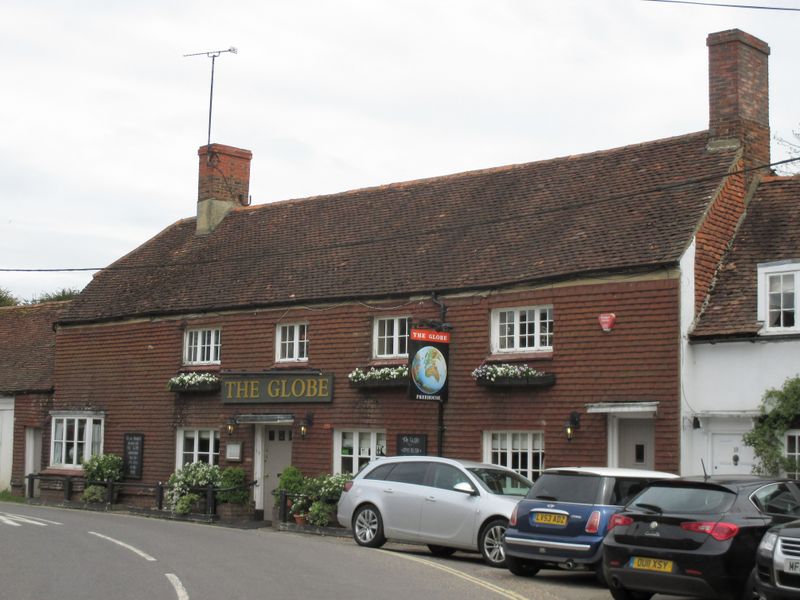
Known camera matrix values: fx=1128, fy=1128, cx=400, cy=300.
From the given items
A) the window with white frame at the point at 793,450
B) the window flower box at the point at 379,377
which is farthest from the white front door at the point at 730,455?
the window flower box at the point at 379,377

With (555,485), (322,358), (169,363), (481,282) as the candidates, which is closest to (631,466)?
(481,282)

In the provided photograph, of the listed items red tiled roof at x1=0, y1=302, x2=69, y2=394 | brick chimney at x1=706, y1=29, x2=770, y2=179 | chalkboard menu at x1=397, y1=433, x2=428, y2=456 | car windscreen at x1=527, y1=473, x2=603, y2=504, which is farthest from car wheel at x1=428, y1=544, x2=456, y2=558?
red tiled roof at x1=0, y1=302, x2=69, y2=394

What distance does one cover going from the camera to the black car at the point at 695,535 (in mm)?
11586

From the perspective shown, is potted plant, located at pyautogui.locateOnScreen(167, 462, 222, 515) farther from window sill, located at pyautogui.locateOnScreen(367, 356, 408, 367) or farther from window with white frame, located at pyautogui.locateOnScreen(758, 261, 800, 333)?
window with white frame, located at pyautogui.locateOnScreen(758, 261, 800, 333)

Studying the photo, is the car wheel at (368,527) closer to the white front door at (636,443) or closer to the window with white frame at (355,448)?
the white front door at (636,443)

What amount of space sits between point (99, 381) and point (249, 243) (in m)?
5.71

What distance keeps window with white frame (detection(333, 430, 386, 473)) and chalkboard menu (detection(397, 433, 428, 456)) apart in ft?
2.20

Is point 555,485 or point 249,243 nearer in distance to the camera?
point 555,485

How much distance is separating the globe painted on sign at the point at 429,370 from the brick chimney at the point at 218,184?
12.1 metres

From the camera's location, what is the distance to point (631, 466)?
20734mm

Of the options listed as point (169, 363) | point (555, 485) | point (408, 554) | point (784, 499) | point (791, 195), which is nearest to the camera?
point (784, 499)

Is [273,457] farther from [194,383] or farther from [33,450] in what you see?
[33,450]

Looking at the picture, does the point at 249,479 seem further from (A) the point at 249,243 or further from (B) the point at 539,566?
(B) the point at 539,566

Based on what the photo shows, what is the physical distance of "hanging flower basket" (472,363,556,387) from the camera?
21500 mm
